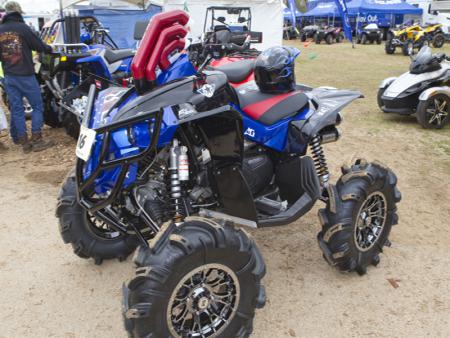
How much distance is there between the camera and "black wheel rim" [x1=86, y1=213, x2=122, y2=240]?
320 cm

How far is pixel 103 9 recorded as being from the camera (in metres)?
14.1

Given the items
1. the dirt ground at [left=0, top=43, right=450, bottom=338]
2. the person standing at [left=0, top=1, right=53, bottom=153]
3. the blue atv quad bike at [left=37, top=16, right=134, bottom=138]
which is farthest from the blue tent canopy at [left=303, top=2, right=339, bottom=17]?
the dirt ground at [left=0, top=43, right=450, bottom=338]

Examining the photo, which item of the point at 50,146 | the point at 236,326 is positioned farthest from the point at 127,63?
the point at 236,326

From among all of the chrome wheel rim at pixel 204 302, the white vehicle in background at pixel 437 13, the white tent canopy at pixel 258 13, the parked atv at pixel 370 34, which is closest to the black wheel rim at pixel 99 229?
the chrome wheel rim at pixel 204 302

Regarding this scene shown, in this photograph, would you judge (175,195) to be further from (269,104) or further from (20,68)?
(20,68)

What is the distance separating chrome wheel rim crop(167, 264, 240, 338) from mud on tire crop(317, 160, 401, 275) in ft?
3.11

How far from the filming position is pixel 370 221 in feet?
10.6

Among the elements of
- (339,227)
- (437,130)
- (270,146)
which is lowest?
(437,130)

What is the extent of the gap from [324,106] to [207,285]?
1.60 m

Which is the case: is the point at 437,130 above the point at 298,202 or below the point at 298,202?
below

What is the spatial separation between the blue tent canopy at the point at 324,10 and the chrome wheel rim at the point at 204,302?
33.6 m

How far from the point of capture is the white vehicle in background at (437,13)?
24.1 meters

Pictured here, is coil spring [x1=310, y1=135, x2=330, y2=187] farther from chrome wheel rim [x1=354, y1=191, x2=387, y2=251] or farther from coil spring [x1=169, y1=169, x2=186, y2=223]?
coil spring [x1=169, y1=169, x2=186, y2=223]

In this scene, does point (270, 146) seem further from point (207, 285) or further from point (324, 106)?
point (207, 285)
